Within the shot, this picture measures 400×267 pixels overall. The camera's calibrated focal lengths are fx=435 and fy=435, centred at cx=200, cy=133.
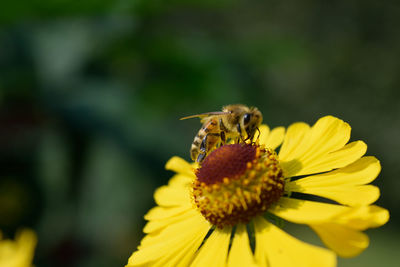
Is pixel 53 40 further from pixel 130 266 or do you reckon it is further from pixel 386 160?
pixel 386 160

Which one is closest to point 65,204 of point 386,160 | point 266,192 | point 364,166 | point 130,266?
point 130,266

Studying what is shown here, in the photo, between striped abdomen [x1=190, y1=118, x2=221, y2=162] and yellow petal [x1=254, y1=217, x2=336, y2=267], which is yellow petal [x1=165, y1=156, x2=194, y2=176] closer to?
striped abdomen [x1=190, y1=118, x2=221, y2=162]

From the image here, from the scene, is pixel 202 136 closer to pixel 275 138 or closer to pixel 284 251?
pixel 275 138

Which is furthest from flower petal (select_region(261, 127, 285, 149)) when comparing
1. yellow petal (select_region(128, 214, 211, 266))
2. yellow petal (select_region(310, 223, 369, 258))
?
yellow petal (select_region(310, 223, 369, 258))

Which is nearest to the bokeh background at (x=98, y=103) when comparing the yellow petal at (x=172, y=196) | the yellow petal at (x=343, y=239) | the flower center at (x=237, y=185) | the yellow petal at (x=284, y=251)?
the yellow petal at (x=172, y=196)

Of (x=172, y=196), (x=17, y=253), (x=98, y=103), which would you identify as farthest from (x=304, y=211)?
(x=98, y=103)

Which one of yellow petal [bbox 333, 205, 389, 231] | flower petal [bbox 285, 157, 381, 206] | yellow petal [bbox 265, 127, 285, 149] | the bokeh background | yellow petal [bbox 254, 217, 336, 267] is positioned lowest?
yellow petal [bbox 254, 217, 336, 267]
